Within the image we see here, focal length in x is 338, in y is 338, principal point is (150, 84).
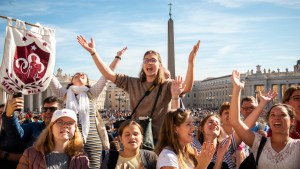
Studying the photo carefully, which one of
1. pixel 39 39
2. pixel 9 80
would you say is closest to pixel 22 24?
pixel 39 39

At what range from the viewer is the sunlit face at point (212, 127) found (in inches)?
156

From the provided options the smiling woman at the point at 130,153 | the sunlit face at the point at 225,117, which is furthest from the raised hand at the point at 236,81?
the smiling woman at the point at 130,153

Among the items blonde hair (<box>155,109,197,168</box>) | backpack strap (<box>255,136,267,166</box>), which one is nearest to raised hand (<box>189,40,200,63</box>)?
blonde hair (<box>155,109,197,168</box>)

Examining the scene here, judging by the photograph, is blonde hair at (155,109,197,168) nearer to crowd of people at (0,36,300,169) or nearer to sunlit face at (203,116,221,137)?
crowd of people at (0,36,300,169)

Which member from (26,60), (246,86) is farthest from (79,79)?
(246,86)

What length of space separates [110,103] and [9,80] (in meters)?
117

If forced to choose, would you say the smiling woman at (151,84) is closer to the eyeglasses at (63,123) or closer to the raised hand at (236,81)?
the raised hand at (236,81)

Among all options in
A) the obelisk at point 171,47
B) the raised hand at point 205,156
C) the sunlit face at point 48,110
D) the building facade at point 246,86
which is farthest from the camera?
the building facade at point 246,86

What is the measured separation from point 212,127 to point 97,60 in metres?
1.65

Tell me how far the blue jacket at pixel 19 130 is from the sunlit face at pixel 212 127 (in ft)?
7.12

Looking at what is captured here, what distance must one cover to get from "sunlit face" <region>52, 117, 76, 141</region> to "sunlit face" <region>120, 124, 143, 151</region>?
1.84ft

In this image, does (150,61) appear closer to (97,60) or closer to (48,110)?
(97,60)

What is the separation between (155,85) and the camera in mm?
4082

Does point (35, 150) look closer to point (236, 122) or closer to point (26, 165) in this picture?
point (26, 165)
